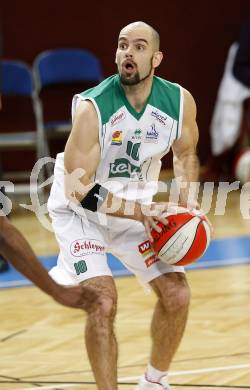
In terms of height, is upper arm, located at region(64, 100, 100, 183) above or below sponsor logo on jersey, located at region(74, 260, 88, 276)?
above

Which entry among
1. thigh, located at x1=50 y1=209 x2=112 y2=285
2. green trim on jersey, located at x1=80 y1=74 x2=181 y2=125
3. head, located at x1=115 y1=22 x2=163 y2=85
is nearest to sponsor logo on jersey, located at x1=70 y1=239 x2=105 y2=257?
thigh, located at x1=50 y1=209 x2=112 y2=285

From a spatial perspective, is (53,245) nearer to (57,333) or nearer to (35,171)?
(35,171)

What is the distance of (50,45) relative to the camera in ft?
44.0

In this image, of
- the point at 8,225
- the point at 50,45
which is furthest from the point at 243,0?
the point at 8,225

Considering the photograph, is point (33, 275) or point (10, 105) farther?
point (10, 105)

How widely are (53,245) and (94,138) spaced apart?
538 centimetres

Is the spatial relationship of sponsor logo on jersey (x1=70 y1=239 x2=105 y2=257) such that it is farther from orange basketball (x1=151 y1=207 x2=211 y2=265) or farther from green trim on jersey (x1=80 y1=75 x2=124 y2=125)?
green trim on jersey (x1=80 y1=75 x2=124 y2=125)

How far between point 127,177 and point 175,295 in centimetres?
75

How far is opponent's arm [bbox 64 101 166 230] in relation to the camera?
517 cm

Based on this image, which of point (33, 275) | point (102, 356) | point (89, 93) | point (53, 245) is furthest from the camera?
point (53, 245)

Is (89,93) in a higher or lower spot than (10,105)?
higher

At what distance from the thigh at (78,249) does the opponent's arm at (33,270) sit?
42.4 inches

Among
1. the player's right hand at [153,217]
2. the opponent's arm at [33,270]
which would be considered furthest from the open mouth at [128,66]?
the opponent's arm at [33,270]

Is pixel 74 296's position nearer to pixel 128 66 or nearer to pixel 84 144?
pixel 84 144
